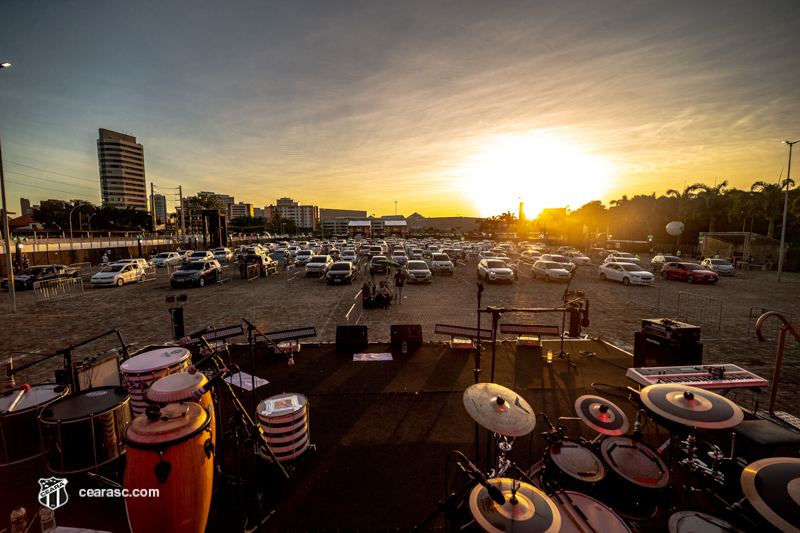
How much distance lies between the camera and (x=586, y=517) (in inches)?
129

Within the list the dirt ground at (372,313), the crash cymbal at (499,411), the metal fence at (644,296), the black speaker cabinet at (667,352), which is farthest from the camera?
the metal fence at (644,296)

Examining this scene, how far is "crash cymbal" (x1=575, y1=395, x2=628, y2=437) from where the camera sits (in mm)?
4664

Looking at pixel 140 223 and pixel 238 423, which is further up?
pixel 140 223

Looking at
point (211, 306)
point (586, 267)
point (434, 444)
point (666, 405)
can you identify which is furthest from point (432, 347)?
point (586, 267)

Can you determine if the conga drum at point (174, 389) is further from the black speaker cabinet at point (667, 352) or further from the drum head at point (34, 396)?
the black speaker cabinet at point (667, 352)

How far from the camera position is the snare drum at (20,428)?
15.8 ft

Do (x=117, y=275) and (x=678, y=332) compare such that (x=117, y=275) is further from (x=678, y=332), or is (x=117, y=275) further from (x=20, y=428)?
(x=678, y=332)

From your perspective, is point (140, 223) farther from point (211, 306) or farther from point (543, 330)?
point (543, 330)

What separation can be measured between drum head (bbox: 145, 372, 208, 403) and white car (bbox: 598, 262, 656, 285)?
27845mm

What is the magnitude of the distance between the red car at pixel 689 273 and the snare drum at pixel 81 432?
33983mm

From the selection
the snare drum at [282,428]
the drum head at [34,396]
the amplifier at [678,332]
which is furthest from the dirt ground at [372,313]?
the snare drum at [282,428]

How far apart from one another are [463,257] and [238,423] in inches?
1675

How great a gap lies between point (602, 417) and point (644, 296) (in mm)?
19361

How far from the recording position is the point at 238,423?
4344 mm
